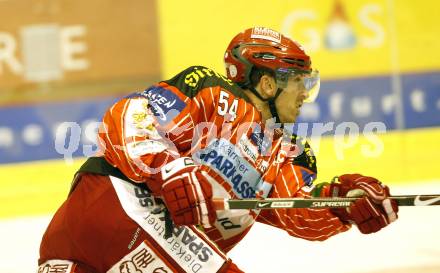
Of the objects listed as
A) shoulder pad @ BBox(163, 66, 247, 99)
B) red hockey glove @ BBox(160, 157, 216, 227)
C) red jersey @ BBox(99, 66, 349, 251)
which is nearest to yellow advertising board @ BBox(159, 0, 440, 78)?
red jersey @ BBox(99, 66, 349, 251)

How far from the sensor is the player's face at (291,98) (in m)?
2.83

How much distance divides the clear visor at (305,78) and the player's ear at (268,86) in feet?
0.07

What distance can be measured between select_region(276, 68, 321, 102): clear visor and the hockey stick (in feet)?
1.26

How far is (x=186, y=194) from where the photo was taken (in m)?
2.36

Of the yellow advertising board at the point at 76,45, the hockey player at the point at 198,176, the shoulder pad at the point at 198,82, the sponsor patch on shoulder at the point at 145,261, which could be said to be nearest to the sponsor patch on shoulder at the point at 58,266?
the hockey player at the point at 198,176

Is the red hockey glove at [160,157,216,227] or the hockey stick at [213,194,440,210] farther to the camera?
the hockey stick at [213,194,440,210]

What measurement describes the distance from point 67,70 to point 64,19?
1.09ft

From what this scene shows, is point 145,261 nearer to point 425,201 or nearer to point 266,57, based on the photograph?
point 266,57

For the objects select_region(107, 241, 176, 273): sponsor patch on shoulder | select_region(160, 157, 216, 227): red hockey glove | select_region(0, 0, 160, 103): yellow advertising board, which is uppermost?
select_region(160, 157, 216, 227): red hockey glove

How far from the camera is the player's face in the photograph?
2826 millimetres

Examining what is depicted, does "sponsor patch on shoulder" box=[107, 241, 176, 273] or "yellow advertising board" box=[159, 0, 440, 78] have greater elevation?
"sponsor patch on shoulder" box=[107, 241, 176, 273]

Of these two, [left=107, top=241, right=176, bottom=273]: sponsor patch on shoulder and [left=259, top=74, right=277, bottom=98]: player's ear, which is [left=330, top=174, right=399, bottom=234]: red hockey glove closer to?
[left=259, top=74, right=277, bottom=98]: player's ear

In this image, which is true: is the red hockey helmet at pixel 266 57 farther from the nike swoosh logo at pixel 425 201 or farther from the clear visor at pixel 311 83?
the nike swoosh logo at pixel 425 201

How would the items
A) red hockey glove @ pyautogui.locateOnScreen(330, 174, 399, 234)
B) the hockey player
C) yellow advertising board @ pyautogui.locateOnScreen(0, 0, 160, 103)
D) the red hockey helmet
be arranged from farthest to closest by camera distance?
yellow advertising board @ pyautogui.locateOnScreen(0, 0, 160, 103)
the red hockey helmet
red hockey glove @ pyautogui.locateOnScreen(330, 174, 399, 234)
the hockey player
